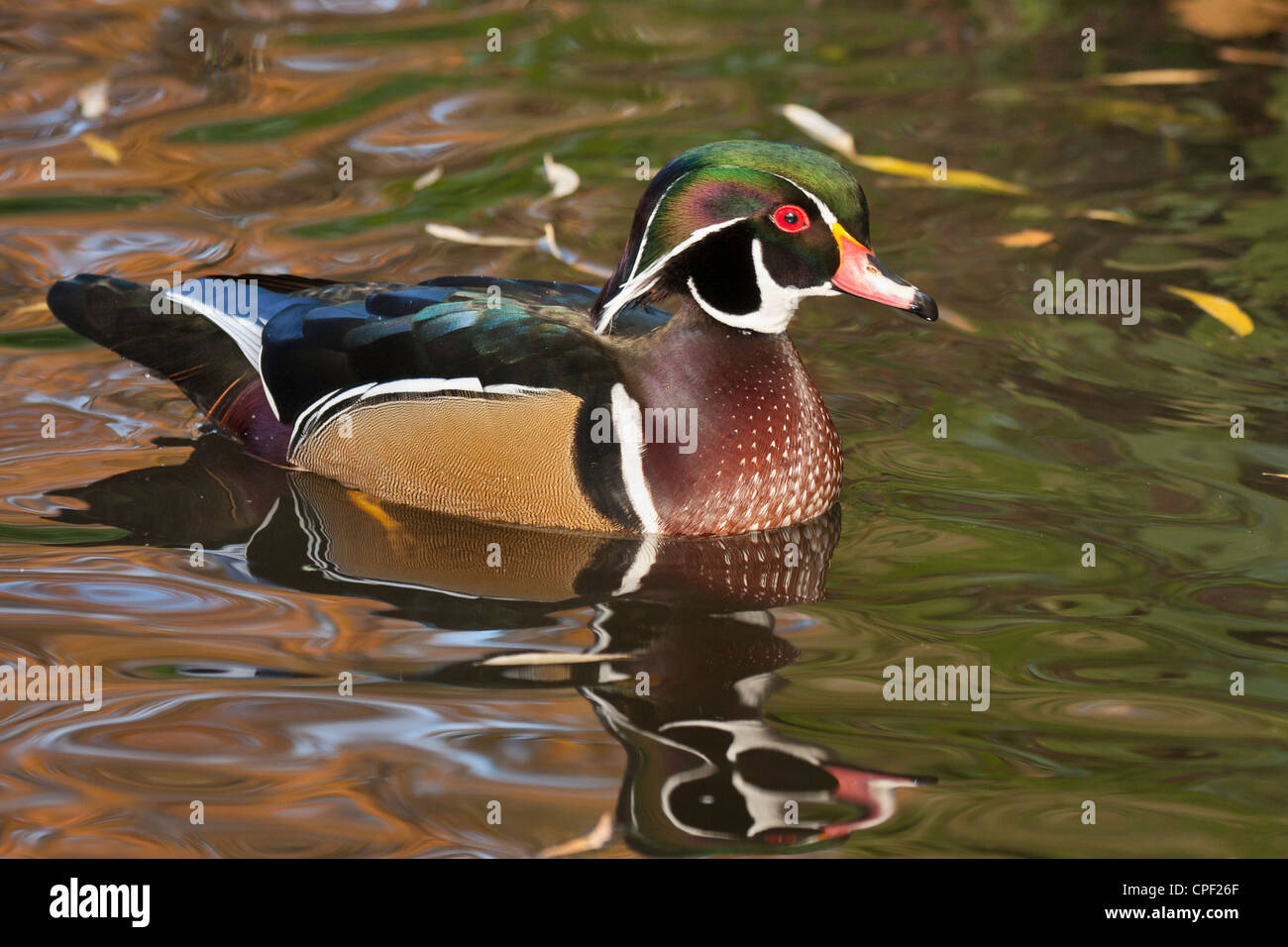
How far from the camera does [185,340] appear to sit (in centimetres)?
632

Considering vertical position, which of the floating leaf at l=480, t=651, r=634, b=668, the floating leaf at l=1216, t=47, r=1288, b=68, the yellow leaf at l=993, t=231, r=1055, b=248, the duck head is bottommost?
the floating leaf at l=480, t=651, r=634, b=668

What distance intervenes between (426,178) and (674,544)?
368cm

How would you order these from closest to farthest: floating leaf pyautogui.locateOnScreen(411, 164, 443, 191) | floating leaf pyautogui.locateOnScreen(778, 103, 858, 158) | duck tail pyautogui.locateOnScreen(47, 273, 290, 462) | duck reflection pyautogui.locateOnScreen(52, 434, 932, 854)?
duck reflection pyautogui.locateOnScreen(52, 434, 932, 854), duck tail pyautogui.locateOnScreen(47, 273, 290, 462), floating leaf pyautogui.locateOnScreen(411, 164, 443, 191), floating leaf pyautogui.locateOnScreen(778, 103, 858, 158)

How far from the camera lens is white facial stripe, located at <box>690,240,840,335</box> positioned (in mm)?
5574

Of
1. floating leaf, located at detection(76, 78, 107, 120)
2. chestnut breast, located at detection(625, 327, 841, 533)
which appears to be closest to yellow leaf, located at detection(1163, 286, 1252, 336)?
chestnut breast, located at detection(625, 327, 841, 533)

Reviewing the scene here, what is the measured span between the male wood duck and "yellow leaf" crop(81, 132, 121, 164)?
3.41m


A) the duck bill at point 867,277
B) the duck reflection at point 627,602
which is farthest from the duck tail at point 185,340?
the duck bill at point 867,277

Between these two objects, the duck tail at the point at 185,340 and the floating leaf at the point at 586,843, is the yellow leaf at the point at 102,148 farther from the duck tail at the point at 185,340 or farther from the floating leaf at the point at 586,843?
the floating leaf at the point at 586,843

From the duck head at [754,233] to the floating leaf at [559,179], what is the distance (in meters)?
2.96

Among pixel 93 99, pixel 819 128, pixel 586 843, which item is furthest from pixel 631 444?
pixel 93 99

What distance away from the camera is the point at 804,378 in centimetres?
585

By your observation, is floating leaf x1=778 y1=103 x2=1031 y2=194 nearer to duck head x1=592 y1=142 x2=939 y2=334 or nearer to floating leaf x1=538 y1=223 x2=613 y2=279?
floating leaf x1=538 y1=223 x2=613 y2=279

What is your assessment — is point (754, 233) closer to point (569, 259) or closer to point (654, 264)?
point (654, 264)

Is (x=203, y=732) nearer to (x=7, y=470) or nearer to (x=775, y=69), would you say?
(x=7, y=470)
